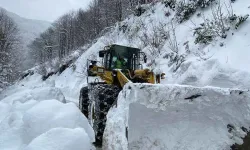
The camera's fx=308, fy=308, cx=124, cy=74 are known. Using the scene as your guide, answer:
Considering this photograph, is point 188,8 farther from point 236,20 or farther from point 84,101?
point 84,101

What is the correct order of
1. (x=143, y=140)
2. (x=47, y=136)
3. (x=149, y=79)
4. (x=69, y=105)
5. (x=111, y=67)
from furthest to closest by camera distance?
(x=111, y=67), (x=149, y=79), (x=69, y=105), (x=47, y=136), (x=143, y=140)

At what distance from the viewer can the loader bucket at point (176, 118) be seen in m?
3.88

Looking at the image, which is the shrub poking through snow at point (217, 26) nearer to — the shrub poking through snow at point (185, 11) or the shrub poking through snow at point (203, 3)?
the shrub poking through snow at point (203, 3)

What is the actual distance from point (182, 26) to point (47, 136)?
10121 mm

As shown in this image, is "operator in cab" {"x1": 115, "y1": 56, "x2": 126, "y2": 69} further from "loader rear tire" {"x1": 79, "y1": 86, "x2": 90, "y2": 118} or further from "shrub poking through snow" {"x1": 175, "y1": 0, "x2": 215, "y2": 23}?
"shrub poking through snow" {"x1": 175, "y1": 0, "x2": 215, "y2": 23}

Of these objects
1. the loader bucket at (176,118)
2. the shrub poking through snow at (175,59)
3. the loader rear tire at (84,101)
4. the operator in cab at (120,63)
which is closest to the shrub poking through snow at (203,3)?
the shrub poking through snow at (175,59)

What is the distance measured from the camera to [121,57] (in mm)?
7918

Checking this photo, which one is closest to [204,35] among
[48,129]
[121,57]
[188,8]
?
[188,8]

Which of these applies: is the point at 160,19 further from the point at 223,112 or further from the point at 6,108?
the point at 223,112

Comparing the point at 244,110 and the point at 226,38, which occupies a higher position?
the point at 226,38

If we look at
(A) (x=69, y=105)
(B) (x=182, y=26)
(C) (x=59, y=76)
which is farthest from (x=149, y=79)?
(C) (x=59, y=76)

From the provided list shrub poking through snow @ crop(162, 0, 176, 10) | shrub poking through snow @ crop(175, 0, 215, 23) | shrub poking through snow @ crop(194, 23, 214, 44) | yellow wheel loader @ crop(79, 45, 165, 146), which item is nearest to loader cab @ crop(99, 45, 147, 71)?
yellow wheel loader @ crop(79, 45, 165, 146)

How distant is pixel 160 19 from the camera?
16.6 meters

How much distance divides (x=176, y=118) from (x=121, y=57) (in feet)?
13.3
